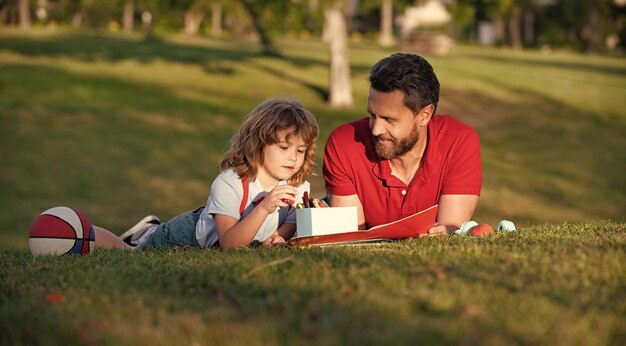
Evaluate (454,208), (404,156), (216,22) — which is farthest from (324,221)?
(216,22)

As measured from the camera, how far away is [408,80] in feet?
22.8

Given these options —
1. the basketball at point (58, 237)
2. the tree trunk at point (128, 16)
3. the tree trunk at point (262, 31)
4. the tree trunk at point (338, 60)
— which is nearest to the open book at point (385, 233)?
the basketball at point (58, 237)

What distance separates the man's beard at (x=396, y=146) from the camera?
7031mm

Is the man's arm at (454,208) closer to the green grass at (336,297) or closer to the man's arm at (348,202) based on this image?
the man's arm at (348,202)

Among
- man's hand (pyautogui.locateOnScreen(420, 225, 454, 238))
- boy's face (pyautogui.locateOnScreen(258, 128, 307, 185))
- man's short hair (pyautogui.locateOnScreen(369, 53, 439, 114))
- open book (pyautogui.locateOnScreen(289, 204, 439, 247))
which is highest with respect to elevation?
man's short hair (pyautogui.locateOnScreen(369, 53, 439, 114))

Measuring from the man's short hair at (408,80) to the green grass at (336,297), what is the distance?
1519mm

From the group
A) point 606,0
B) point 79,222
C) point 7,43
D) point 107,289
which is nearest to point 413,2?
point 7,43

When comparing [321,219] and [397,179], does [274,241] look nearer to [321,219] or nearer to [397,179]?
[321,219]

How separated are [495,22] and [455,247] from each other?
70.9 m

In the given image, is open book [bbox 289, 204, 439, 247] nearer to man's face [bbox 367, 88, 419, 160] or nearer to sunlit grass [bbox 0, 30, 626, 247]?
man's face [bbox 367, 88, 419, 160]

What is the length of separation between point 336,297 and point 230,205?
254 centimetres

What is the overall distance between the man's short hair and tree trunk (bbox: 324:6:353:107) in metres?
19.2

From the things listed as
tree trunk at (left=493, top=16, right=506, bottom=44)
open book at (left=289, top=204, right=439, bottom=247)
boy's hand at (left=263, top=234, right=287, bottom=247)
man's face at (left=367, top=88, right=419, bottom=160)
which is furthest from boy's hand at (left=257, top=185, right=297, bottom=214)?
tree trunk at (left=493, top=16, right=506, bottom=44)

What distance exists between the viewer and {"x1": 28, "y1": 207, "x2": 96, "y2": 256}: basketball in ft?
22.9
